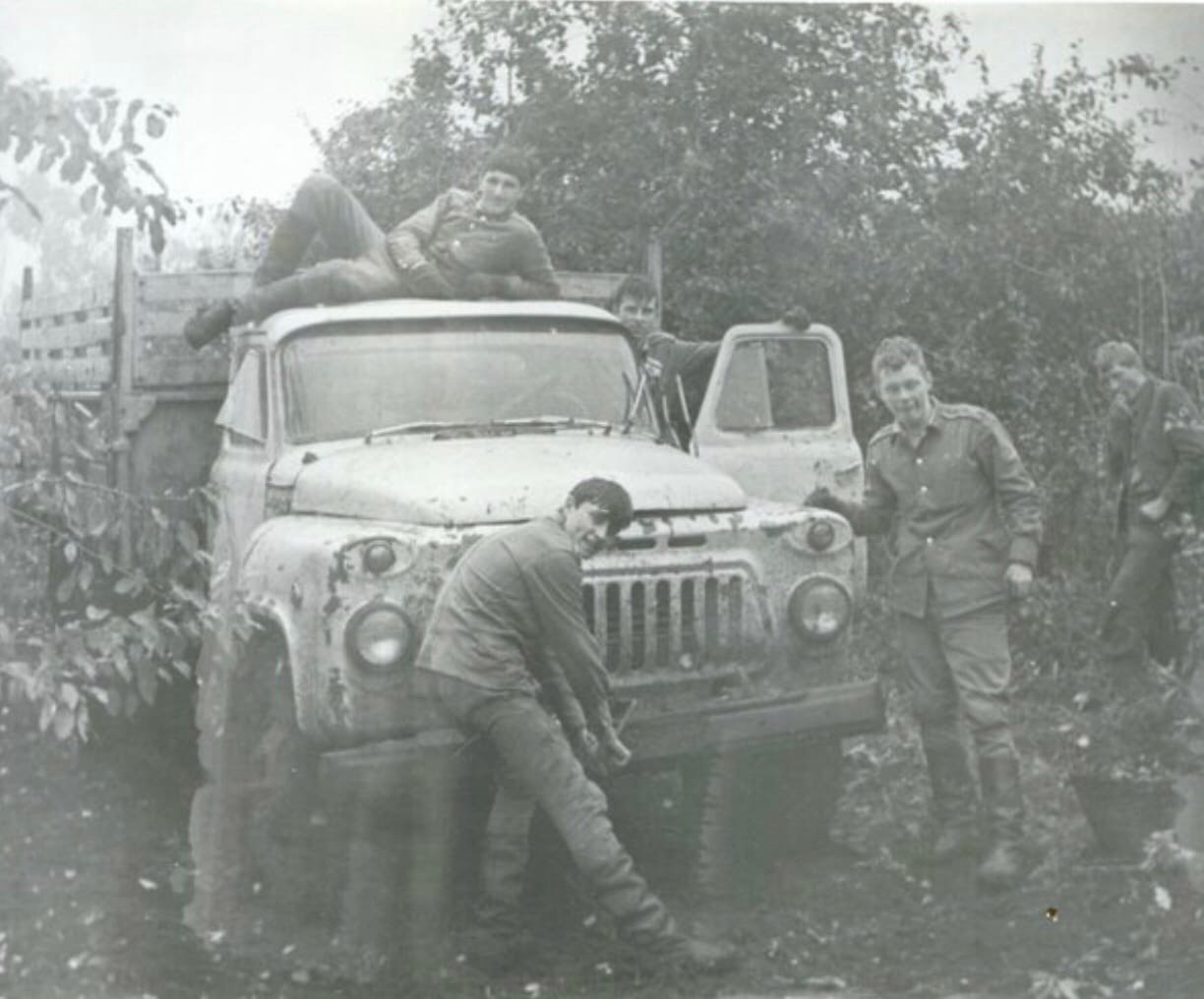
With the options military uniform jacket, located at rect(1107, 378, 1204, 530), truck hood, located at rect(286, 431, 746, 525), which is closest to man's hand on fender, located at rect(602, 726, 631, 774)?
truck hood, located at rect(286, 431, 746, 525)

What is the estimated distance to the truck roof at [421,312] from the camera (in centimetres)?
510

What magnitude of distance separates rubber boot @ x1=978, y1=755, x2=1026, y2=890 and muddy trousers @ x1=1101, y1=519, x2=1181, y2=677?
Answer: 686 mm

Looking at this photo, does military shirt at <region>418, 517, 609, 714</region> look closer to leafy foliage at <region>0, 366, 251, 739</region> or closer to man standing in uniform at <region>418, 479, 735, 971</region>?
man standing in uniform at <region>418, 479, 735, 971</region>

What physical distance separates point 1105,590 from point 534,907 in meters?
2.11

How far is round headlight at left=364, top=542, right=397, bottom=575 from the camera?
4.19m

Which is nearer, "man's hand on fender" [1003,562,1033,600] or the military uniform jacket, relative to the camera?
"man's hand on fender" [1003,562,1033,600]

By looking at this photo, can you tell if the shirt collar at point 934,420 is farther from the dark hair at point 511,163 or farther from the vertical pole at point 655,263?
the dark hair at point 511,163

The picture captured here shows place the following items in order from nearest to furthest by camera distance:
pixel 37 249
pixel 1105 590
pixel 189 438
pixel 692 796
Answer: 1. pixel 692 796
2. pixel 37 249
3. pixel 1105 590
4. pixel 189 438

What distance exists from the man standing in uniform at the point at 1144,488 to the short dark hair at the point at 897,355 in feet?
2.18

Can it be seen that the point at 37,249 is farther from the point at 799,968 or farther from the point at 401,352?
the point at 799,968

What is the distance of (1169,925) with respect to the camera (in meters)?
4.32

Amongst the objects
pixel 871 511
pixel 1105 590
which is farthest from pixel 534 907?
pixel 1105 590

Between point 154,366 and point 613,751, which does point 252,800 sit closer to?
point 613,751

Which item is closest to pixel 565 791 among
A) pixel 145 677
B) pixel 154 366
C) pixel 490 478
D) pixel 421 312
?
pixel 490 478
